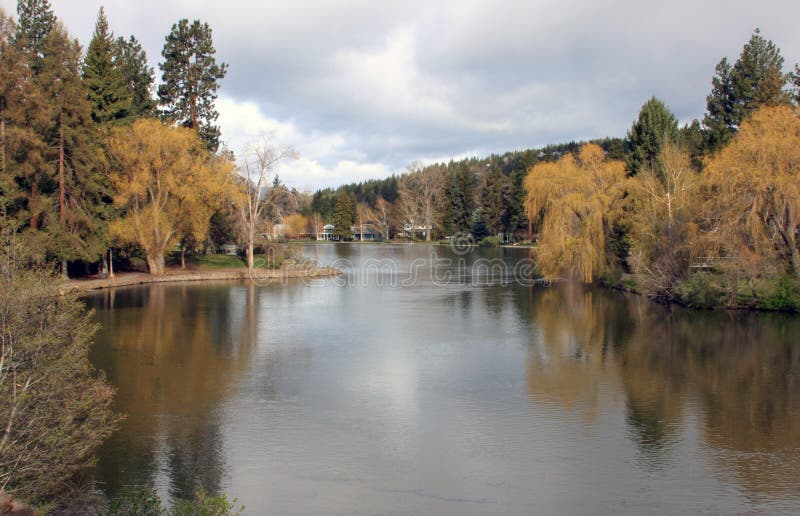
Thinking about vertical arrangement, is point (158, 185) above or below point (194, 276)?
above

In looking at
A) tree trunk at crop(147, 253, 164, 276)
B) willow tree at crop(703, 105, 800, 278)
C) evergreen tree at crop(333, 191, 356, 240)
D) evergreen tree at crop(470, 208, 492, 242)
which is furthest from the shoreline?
evergreen tree at crop(333, 191, 356, 240)

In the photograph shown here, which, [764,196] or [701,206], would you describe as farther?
[701,206]

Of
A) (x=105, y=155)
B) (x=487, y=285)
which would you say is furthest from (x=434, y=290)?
(x=105, y=155)

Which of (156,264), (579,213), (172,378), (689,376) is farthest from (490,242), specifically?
(172,378)

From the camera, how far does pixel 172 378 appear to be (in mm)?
14383

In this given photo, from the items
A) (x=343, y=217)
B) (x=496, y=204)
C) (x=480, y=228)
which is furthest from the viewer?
(x=343, y=217)

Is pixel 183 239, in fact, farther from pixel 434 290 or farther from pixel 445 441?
pixel 445 441

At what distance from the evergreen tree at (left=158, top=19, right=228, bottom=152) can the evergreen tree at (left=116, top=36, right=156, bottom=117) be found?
1.07 m

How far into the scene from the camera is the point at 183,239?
128 ft

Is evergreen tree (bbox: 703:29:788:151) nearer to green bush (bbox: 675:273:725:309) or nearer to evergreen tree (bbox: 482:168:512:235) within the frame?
green bush (bbox: 675:273:725:309)

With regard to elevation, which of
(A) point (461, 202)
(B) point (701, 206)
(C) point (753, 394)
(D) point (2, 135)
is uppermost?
(A) point (461, 202)

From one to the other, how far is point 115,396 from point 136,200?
77.7ft

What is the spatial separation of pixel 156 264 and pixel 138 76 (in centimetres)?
1607

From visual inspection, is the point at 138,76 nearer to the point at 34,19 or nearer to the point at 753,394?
the point at 34,19
